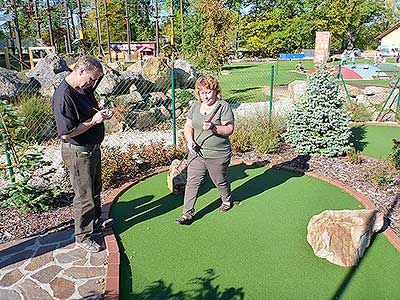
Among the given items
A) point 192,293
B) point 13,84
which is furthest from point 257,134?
point 13,84

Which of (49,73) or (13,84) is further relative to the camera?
(49,73)

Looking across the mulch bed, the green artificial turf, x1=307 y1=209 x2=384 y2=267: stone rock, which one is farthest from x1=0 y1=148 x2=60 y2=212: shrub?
the green artificial turf

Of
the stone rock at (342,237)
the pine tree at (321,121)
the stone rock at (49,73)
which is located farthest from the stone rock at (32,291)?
the stone rock at (49,73)

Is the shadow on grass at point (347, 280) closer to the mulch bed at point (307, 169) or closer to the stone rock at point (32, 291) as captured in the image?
the mulch bed at point (307, 169)

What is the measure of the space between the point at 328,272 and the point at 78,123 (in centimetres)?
273

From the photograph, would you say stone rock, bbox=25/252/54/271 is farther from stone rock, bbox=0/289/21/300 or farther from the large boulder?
the large boulder

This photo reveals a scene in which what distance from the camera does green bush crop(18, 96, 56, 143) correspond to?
318 inches

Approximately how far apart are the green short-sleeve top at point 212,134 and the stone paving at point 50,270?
161 centimetres

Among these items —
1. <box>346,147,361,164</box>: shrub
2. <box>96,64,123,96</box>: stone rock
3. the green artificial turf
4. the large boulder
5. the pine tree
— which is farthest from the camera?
<box>96,64,123,96</box>: stone rock

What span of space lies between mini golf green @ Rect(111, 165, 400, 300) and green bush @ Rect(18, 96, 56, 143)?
13.6 feet

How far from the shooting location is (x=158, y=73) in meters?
11.8

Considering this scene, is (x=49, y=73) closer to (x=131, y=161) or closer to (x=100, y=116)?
(x=131, y=161)

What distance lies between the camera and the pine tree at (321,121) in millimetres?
6523

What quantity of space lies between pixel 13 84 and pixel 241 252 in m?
7.91
